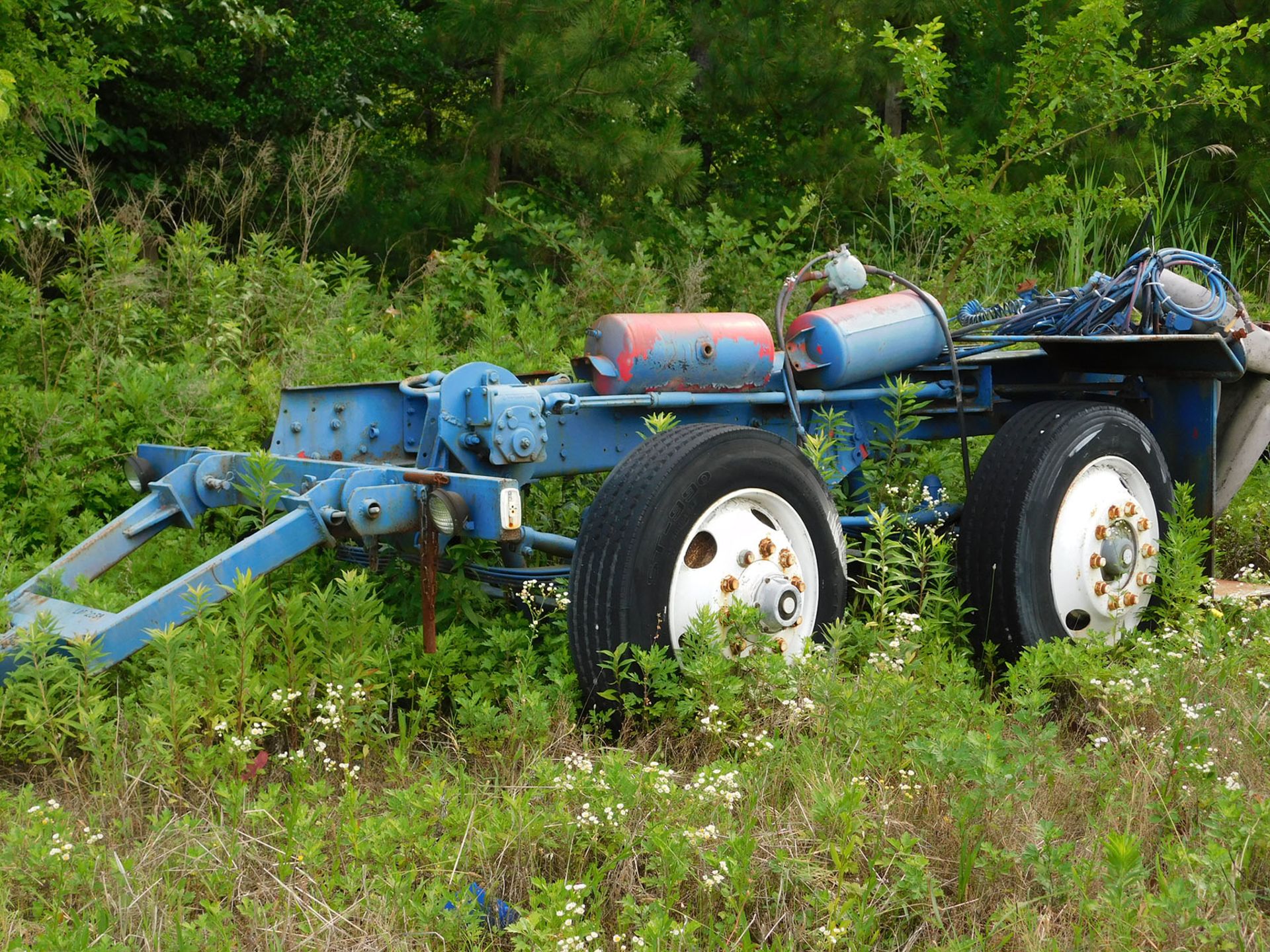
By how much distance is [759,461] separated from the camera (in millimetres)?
3494

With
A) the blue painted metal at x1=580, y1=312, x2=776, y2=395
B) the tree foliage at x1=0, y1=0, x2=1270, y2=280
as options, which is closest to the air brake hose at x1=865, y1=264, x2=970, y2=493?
the blue painted metal at x1=580, y1=312, x2=776, y2=395

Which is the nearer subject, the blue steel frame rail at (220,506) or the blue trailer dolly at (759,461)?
the blue steel frame rail at (220,506)

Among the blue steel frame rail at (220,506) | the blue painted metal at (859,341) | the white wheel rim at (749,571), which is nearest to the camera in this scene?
the blue steel frame rail at (220,506)

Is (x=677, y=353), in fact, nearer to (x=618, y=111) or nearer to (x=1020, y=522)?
(x=1020, y=522)

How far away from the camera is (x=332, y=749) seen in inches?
128

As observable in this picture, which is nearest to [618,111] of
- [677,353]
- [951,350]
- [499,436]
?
[951,350]

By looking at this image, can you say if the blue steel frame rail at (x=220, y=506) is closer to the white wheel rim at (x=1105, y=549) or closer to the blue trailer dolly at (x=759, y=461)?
the blue trailer dolly at (x=759, y=461)

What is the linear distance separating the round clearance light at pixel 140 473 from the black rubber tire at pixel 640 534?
4.97ft

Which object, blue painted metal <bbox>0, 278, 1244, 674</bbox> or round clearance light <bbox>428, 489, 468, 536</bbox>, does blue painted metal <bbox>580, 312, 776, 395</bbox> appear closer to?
blue painted metal <bbox>0, 278, 1244, 674</bbox>

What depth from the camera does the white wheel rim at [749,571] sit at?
3371mm

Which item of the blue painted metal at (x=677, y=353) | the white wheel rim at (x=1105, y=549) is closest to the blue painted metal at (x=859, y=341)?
the blue painted metal at (x=677, y=353)

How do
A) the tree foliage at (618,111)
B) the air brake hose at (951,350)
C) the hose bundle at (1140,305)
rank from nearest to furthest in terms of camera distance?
the air brake hose at (951,350)
the hose bundle at (1140,305)
the tree foliage at (618,111)

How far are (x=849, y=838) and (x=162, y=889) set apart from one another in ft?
4.51

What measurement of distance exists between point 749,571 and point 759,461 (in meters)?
0.31
